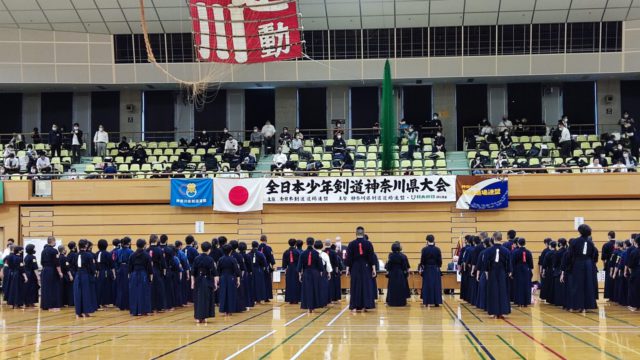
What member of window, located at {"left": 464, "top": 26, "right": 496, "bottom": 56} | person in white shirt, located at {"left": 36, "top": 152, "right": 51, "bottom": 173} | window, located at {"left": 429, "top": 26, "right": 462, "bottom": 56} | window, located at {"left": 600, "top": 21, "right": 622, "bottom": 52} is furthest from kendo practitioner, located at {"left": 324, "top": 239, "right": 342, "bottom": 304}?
window, located at {"left": 600, "top": 21, "right": 622, "bottom": 52}

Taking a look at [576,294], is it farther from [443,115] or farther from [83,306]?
[443,115]

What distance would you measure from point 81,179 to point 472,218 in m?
14.0

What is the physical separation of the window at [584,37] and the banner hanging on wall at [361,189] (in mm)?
9870

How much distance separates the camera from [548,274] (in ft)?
66.5

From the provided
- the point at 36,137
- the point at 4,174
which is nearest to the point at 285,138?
the point at 4,174

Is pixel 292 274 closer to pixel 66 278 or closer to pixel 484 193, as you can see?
pixel 66 278

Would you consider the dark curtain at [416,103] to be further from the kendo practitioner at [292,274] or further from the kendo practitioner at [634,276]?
the kendo practitioner at [634,276]

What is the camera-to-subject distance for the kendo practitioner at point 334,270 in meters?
20.5

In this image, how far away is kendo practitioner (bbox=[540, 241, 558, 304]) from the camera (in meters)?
19.9

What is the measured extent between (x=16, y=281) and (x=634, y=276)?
625 inches

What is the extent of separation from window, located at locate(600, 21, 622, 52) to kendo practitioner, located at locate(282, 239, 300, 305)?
59.7ft

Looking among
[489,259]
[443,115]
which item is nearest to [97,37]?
[443,115]

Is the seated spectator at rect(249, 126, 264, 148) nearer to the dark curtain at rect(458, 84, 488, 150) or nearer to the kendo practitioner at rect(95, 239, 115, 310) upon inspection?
the dark curtain at rect(458, 84, 488, 150)

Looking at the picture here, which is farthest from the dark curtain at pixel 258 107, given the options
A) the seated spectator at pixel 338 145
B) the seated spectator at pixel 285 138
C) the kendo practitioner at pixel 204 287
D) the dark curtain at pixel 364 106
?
the kendo practitioner at pixel 204 287
